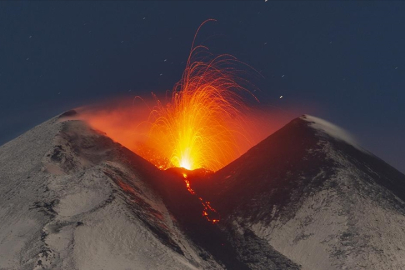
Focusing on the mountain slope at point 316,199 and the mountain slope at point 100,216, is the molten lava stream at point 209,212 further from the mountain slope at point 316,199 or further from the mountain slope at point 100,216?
the mountain slope at point 316,199

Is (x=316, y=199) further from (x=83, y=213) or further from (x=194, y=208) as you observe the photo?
(x=83, y=213)

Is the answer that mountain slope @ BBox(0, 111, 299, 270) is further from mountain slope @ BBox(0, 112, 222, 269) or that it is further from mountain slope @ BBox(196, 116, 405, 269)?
mountain slope @ BBox(196, 116, 405, 269)

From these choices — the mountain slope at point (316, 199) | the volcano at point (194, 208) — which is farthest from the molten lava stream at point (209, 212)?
the mountain slope at point (316, 199)

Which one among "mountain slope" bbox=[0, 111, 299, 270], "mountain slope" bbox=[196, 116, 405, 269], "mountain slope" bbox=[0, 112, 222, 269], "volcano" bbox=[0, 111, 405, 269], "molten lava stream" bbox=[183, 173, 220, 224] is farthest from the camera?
"molten lava stream" bbox=[183, 173, 220, 224]

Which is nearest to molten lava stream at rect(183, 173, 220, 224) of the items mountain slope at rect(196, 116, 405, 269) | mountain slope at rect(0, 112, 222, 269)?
mountain slope at rect(196, 116, 405, 269)

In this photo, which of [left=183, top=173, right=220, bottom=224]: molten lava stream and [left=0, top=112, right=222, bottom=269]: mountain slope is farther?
[left=183, top=173, right=220, bottom=224]: molten lava stream

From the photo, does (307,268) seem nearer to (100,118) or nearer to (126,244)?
(126,244)
